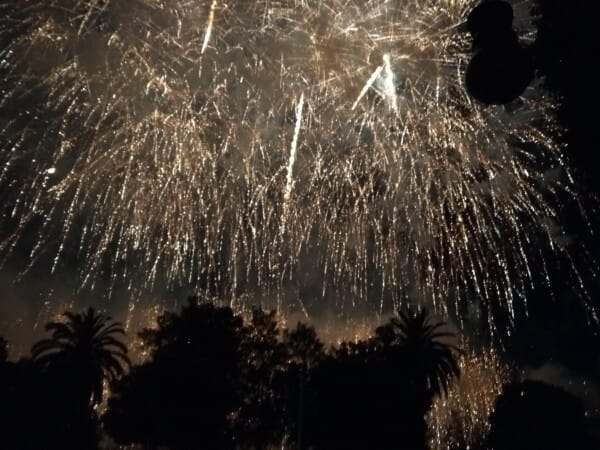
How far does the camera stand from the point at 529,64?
3.32 meters

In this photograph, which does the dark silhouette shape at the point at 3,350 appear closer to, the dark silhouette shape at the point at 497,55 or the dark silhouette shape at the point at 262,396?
the dark silhouette shape at the point at 262,396

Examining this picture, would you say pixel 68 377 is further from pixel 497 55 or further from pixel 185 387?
pixel 497 55

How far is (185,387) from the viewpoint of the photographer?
42.5m

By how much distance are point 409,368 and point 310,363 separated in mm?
6467

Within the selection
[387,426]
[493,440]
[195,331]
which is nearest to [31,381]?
[195,331]

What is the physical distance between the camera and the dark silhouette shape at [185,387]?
42438 mm

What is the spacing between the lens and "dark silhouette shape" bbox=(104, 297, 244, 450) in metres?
42.4

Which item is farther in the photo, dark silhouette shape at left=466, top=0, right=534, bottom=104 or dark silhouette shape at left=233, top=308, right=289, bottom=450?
dark silhouette shape at left=233, top=308, right=289, bottom=450

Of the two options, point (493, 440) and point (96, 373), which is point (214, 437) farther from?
point (493, 440)

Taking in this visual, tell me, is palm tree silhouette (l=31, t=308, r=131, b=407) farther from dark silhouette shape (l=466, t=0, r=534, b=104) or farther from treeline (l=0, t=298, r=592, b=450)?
dark silhouette shape (l=466, t=0, r=534, b=104)

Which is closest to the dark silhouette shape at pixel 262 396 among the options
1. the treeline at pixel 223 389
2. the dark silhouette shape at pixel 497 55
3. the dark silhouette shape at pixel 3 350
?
the treeline at pixel 223 389

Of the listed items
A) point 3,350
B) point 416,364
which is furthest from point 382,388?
point 3,350

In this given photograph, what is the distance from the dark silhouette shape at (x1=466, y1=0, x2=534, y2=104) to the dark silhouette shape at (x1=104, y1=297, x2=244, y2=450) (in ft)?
134

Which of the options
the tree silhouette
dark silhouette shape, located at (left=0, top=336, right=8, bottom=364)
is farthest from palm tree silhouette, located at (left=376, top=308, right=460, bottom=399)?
dark silhouette shape, located at (left=0, top=336, right=8, bottom=364)
